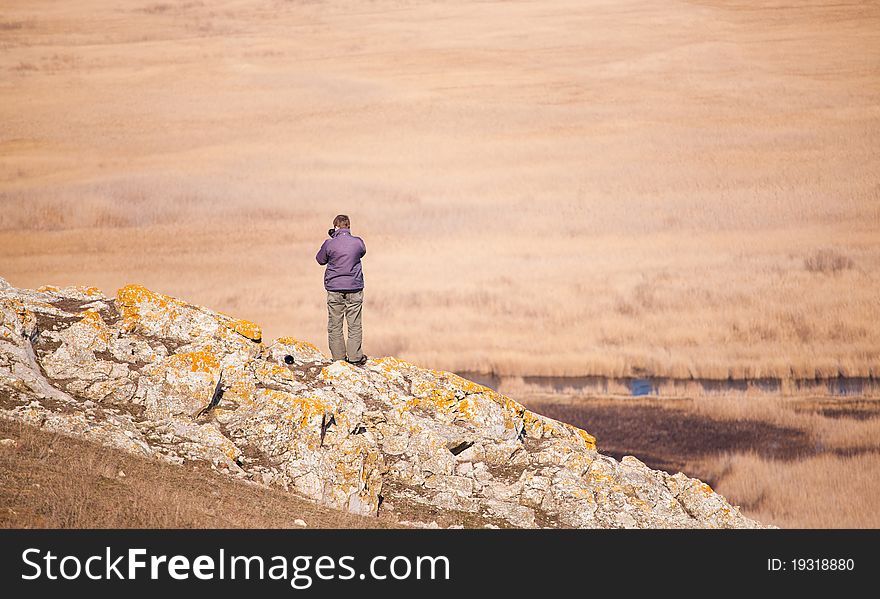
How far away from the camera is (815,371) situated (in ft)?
122

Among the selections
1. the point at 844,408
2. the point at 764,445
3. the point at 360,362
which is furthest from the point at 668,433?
the point at 360,362

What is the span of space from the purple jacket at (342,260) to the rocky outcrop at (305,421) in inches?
61.5

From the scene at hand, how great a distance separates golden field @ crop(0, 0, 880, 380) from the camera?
45.1 meters

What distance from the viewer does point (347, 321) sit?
18781 millimetres

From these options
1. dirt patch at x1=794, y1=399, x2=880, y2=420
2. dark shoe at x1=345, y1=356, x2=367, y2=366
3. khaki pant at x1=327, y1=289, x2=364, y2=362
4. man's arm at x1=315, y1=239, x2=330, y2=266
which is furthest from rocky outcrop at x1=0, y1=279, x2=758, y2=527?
dirt patch at x1=794, y1=399, x2=880, y2=420

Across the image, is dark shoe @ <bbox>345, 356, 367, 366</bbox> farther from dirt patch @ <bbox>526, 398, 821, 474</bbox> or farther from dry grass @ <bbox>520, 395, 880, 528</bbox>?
dry grass @ <bbox>520, 395, 880, 528</bbox>

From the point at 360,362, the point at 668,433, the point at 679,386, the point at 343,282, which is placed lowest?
the point at 679,386

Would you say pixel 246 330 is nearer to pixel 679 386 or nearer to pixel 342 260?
pixel 342 260

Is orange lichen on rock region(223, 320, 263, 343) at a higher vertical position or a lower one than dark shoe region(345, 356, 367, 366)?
higher

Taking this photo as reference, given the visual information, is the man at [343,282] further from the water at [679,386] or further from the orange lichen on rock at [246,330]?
the water at [679,386]

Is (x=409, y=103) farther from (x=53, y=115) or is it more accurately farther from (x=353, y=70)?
(x=53, y=115)

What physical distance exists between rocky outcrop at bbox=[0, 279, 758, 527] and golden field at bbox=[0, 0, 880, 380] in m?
19.7

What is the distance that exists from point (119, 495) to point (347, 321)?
6.85m

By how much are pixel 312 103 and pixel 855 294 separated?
194 ft
